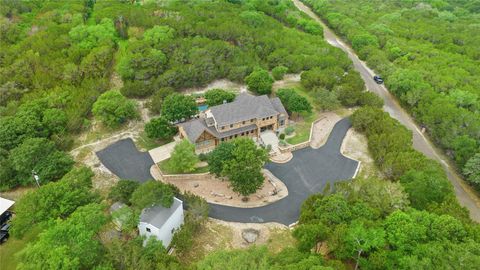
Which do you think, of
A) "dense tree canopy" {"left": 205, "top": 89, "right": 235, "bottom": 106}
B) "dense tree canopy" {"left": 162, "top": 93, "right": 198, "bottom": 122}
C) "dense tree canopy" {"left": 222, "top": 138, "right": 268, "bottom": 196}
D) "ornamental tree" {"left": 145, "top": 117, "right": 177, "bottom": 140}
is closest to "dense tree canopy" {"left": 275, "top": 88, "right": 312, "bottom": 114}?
"dense tree canopy" {"left": 205, "top": 89, "right": 235, "bottom": 106}

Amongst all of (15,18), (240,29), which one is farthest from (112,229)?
(15,18)

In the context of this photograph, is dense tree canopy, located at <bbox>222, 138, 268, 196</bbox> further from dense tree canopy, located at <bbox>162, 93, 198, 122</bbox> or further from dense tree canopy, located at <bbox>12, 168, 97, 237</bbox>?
dense tree canopy, located at <bbox>12, 168, 97, 237</bbox>

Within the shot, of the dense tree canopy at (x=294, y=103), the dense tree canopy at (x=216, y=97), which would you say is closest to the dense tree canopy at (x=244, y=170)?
the dense tree canopy at (x=216, y=97)

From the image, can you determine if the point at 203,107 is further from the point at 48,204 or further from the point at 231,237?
the point at 48,204

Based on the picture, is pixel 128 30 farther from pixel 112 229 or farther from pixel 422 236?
pixel 422 236

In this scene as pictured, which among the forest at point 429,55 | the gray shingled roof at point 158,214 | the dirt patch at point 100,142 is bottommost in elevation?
the dirt patch at point 100,142

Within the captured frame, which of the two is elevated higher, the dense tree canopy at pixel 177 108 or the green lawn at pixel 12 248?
the dense tree canopy at pixel 177 108

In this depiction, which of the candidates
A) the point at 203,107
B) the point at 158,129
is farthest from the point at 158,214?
the point at 203,107

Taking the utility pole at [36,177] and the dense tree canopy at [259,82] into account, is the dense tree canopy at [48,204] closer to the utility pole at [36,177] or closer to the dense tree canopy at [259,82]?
the utility pole at [36,177]
